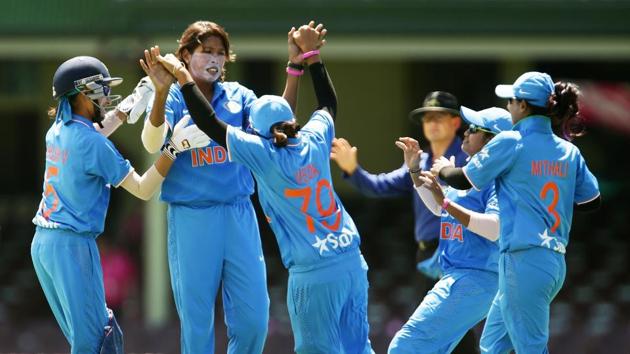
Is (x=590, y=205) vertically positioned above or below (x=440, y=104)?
below

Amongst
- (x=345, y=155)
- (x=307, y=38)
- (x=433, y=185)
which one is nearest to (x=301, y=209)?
(x=433, y=185)

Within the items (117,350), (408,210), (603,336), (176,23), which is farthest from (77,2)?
(117,350)

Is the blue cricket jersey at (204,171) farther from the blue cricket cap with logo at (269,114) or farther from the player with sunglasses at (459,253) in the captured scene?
the player with sunglasses at (459,253)

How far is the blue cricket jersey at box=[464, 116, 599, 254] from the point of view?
5.88 meters

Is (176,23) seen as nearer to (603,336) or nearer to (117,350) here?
(603,336)

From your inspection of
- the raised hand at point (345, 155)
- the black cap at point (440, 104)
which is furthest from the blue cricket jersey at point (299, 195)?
the black cap at point (440, 104)

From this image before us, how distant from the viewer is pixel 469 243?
6.52 meters

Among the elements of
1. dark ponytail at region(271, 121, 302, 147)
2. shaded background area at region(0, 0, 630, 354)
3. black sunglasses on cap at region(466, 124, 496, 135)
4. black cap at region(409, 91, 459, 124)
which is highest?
dark ponytail at region(271, 121, 302, 147)

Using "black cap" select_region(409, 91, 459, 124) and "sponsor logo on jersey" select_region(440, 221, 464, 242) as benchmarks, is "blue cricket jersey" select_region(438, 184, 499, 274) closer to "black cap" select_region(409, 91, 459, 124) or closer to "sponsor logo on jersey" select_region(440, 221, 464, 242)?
"sponsor logo on jersey" select_region(440, 221, 464, 242)

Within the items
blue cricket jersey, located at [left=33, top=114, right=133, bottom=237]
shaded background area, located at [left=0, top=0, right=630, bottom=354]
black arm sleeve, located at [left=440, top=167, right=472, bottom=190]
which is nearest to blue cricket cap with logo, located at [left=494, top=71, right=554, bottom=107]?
black arm sleeve, located at [left=440, top=167, right=472, bottom=190]

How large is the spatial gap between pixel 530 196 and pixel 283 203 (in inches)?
45.0

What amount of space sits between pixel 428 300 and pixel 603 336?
4.86 metres

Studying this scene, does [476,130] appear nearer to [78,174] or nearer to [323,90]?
[323,90]

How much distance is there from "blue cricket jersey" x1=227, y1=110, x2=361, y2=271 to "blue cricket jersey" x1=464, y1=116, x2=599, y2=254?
691mm
